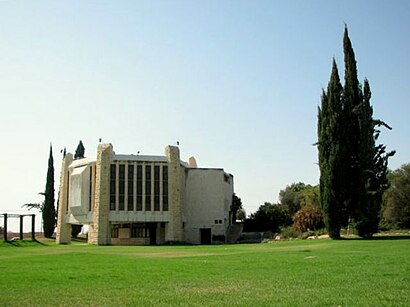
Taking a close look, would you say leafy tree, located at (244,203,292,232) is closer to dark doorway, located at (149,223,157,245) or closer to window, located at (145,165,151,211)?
dark doorway, located at (149,223,157,245)

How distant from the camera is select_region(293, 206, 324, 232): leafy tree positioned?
63656mm

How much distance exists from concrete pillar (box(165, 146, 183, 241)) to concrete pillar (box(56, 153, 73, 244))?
1400 cm

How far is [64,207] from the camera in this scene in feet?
229

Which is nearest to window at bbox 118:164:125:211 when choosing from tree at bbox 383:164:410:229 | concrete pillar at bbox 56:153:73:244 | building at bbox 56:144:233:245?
building at bbox 56:144:233:245

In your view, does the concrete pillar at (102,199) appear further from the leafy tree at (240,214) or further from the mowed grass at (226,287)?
the mowed grass at (226,287)

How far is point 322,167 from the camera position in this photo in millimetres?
50156

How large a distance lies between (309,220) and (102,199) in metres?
24.2

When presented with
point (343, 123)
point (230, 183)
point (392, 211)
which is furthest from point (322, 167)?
point (230, 183)

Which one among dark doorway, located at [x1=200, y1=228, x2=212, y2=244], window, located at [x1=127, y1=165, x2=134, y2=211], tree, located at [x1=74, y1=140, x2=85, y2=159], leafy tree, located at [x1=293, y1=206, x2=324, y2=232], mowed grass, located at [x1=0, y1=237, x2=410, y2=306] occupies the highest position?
tree, located at [x1=74, y1=140, x2=85, y2=159]

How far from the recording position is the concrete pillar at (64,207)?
68062mm

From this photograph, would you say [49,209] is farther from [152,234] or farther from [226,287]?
[226,287]

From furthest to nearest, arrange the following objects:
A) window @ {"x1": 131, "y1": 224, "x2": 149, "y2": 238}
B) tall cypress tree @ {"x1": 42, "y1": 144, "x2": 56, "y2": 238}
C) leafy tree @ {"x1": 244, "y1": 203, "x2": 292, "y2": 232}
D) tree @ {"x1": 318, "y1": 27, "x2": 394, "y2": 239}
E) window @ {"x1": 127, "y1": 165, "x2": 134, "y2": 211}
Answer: leafy tree @ {"x1": 244, "y1": 203, "x2": 292, "y2": 232}
tall cypress tree @ {"x1": 42, "y1": 144, "x2": 56, "y2": 238}
window @ {"x1": 131, "y1": 224, "x2": 149, "y2": 238}
window @ {"x1": 127, "y1": 165, "x2": 134, "y2": 211}
tree @ {"x1": 318, "y1": 27, "x2": 394, "y2": 239}

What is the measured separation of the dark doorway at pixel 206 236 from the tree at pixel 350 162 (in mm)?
23242

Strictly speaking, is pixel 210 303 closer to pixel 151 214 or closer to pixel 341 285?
pixel 341 285
